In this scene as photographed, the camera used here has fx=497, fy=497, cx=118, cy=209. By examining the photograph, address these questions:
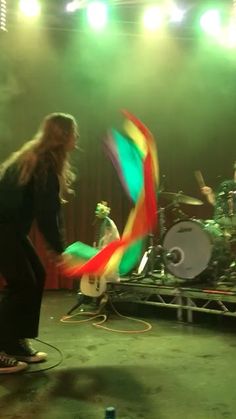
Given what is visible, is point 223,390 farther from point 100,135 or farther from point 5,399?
point 100,135

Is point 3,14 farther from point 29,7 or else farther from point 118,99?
point 118,99

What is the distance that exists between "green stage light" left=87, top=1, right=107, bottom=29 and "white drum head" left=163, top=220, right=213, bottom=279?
2.80 metres

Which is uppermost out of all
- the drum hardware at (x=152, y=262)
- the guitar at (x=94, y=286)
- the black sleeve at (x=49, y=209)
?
the black sleeve at (x=49, y=209)

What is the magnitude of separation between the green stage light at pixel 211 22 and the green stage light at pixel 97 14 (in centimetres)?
119

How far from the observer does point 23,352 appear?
2961 mm

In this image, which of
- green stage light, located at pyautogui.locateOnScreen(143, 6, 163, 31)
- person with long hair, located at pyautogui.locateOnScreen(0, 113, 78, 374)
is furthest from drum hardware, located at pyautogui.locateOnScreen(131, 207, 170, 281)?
green stage light, located at pyautogui.locateOnScreen(143, 6, 163, 31)

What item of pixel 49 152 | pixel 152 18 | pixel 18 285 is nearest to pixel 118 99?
pixel 152 18

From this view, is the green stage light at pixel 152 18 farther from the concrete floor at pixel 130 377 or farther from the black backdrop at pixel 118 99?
the concrete floor at pixel 130 377

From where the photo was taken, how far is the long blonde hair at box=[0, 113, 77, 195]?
273 cm

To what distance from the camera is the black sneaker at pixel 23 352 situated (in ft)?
9.57

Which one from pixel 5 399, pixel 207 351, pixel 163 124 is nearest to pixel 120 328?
pixel 207 351

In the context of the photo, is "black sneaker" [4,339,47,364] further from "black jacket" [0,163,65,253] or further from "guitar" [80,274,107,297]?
"guitar" [80,274,107,297]

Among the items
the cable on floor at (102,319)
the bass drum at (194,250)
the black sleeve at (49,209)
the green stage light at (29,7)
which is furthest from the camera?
the green stage light at (29,7)

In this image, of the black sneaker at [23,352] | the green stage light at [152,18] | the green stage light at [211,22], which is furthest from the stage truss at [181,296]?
the green stage light at [211,22]
